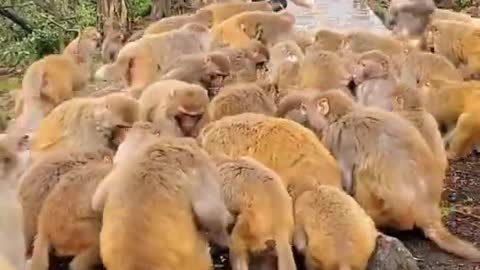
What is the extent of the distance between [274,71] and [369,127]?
7.69 feet

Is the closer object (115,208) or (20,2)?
(115,208)

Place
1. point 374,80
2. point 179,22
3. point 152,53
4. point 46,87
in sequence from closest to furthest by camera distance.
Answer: point 374,80
point 46,87
point 152,53
point 179,22

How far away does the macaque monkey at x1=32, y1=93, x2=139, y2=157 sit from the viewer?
20.6ft

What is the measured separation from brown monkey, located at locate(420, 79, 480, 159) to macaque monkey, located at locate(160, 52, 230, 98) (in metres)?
1.62

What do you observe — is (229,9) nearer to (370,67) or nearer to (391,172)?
(370,67)

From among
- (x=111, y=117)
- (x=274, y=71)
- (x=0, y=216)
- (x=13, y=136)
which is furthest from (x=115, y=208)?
(x=274, y=71)

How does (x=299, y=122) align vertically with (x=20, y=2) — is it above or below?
above

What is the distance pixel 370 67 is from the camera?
23.9 ft

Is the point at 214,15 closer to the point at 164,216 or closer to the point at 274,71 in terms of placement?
the point at 274,71

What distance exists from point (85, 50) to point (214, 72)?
359cm

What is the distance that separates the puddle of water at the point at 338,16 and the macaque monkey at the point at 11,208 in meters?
7.49

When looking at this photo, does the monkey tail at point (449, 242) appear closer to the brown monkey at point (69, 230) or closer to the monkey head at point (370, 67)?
the monkey head at point (370, 67)

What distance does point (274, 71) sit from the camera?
27.2 ft

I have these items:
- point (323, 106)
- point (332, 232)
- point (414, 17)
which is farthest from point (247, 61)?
point (332, 232)
